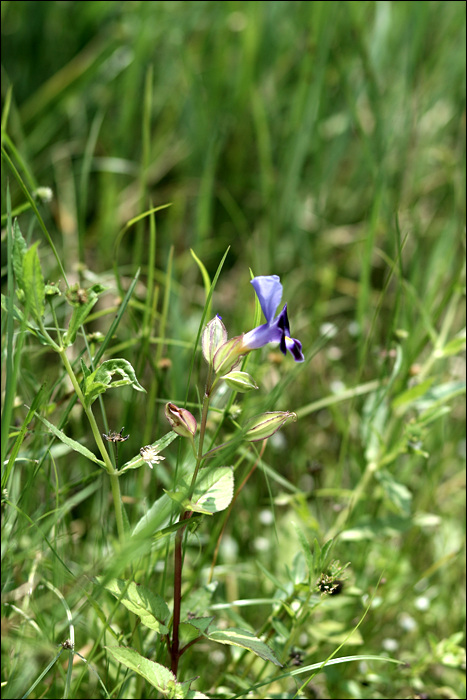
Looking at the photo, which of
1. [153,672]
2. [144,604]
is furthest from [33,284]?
[153,672]

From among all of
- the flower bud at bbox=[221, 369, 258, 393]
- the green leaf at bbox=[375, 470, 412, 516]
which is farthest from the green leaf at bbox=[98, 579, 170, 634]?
the green leaf at bbox=[375, 470, 412, 516]

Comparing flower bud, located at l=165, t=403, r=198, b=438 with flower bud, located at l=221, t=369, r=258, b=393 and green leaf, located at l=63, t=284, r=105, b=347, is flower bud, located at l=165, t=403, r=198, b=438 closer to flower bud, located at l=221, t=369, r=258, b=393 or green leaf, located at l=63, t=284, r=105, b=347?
flower bud, located at l=221, t=369, r=258, b=393

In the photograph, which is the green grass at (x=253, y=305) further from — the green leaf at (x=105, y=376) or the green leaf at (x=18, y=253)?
the green leaf at (x=105, y=376)

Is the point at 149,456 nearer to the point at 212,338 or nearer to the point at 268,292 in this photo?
the point at 212,338

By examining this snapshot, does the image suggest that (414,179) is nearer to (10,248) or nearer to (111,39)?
(111,39)

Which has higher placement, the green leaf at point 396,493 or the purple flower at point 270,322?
the purple flower at point 270,322

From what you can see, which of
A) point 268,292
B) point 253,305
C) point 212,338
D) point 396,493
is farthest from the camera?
point 253,305

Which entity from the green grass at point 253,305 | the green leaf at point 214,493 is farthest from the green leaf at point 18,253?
the green leaf at point 214,493
